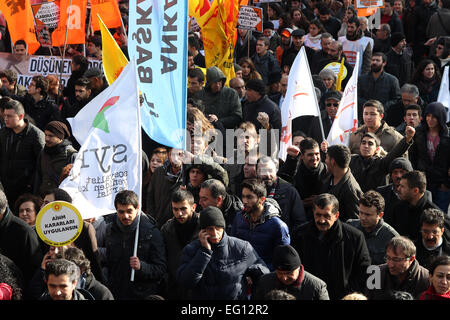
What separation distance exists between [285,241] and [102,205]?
152cm

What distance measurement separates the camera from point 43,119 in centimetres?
1122

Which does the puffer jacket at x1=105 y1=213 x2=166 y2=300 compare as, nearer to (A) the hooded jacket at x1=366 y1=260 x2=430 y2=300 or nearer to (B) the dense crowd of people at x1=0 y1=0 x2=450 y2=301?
(B) the dense crowd of people at x1=0 y1=0 x2=450 y2=301

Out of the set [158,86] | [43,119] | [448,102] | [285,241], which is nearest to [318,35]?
[448,102]

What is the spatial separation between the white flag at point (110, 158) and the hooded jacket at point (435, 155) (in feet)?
11.8

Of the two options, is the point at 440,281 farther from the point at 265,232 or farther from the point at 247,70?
the point at 247,70

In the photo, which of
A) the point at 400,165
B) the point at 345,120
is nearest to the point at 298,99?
the point at 345,120

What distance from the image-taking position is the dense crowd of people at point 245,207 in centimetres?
655

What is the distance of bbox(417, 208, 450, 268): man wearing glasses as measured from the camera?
281 inches

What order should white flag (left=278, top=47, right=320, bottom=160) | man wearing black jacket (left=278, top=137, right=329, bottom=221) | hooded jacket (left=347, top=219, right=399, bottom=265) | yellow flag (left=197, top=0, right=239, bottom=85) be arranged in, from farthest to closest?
yellow flag (left=197, top=0, right=239, bottom=85), white flag (left=278, top=47, right=320, bottom=160), man wearing black jacket (left=278, top=137, right=329, bottom=221), hooded jacket (left=347, top=219, right=399, bottom=265)

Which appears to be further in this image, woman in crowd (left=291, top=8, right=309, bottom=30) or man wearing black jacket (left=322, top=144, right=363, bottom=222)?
woman in crowd (left=291, top=8, right=309, bottom=30)

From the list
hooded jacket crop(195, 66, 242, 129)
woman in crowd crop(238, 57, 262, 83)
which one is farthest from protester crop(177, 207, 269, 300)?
woman in crowd crop(238, 57, 262, 83)

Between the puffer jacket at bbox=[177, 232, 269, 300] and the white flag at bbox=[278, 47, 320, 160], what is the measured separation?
3144 millimetres

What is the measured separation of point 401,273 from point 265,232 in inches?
47.7

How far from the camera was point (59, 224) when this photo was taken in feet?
21.4
